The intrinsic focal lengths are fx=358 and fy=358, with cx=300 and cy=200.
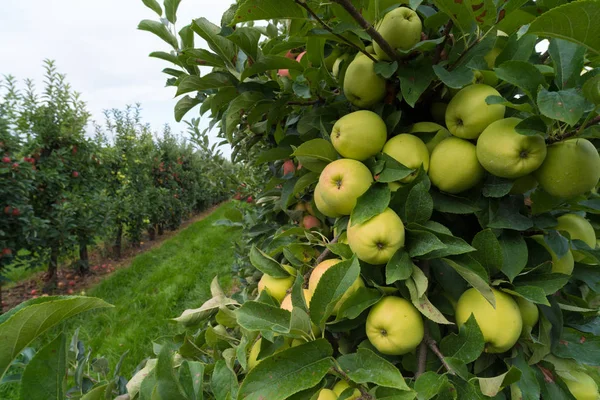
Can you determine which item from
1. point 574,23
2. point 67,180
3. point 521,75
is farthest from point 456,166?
point 67,180

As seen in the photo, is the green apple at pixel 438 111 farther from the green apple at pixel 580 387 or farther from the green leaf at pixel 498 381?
the green apple at pixel 580 387

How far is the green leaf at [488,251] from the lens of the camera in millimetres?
731

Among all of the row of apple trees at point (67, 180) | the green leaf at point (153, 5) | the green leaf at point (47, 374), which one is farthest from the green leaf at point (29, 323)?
the row of apple trees at point (67, 180)

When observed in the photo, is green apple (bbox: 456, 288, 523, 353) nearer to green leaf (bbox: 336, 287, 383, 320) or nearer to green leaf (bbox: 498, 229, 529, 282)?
green leaf (bbox: 498, 229, 529, 282)

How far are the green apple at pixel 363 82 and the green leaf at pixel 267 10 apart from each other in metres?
0.17

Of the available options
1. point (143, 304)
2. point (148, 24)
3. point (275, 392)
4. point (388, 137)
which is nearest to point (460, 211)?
point (388, 137)

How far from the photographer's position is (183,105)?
3.93ft

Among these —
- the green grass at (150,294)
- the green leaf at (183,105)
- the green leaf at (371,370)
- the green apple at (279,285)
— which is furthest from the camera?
the green grass at (150,294)

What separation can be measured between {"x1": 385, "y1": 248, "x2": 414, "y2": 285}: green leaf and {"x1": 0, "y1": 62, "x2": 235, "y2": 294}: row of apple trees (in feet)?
9.79

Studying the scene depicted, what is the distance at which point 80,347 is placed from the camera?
1.29 meters

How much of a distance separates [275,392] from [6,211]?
523 cm

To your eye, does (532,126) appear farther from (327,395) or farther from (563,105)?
(327,395)

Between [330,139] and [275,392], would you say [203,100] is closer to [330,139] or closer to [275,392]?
[330,139]

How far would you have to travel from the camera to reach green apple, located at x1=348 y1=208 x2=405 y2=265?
733mm
